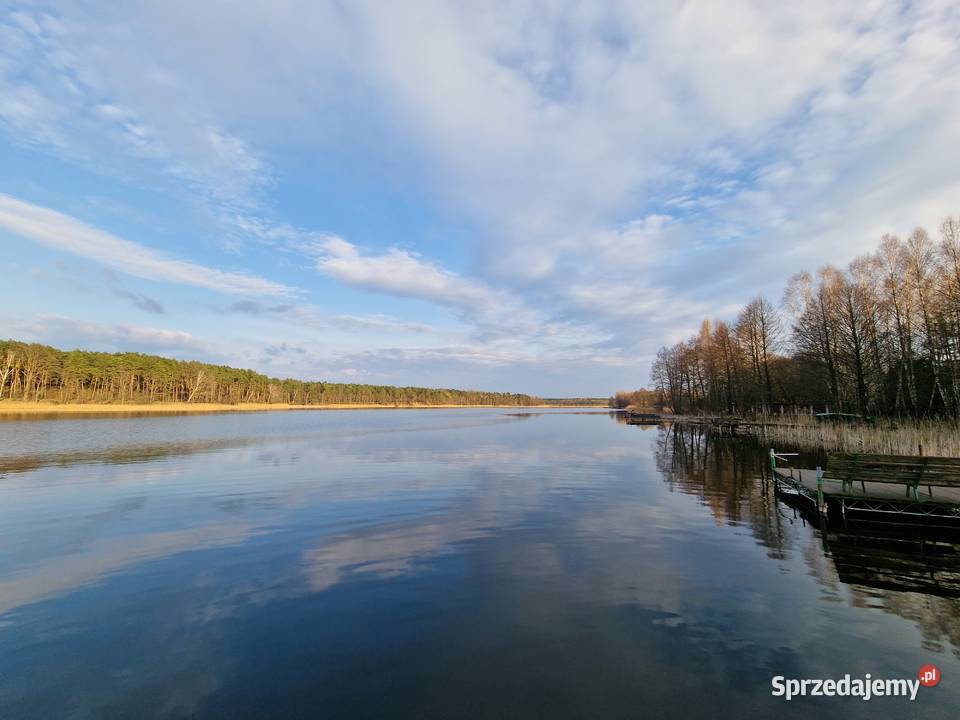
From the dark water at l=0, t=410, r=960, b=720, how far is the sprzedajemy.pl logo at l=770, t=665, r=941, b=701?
0.13 metres

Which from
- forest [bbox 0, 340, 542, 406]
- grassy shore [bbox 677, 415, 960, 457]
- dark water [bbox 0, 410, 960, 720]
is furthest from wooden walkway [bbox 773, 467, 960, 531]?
forest [bbox 0, 340, 542, 406]

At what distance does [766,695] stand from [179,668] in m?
8.66

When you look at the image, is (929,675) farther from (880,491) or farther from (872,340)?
(872,340)

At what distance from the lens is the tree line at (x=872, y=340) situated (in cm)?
3591

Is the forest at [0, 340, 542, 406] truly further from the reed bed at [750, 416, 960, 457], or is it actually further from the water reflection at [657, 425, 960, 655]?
the reed bed at [750, 416, 960, 457]

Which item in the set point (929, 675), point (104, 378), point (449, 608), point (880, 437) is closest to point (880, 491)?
point (929, 675)

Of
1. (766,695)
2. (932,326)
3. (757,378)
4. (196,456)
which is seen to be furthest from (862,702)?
(757,378)

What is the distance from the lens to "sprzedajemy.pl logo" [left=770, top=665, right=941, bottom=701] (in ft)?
19.8

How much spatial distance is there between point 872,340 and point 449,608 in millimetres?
52263

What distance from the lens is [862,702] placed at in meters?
5.87

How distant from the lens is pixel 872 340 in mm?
42375

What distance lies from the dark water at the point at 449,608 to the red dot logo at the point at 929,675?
10 centimetres

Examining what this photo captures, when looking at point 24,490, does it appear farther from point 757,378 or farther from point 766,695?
point 757,378

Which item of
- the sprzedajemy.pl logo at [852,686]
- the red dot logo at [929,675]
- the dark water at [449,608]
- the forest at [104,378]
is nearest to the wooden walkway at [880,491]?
the dark water at [449,608]
